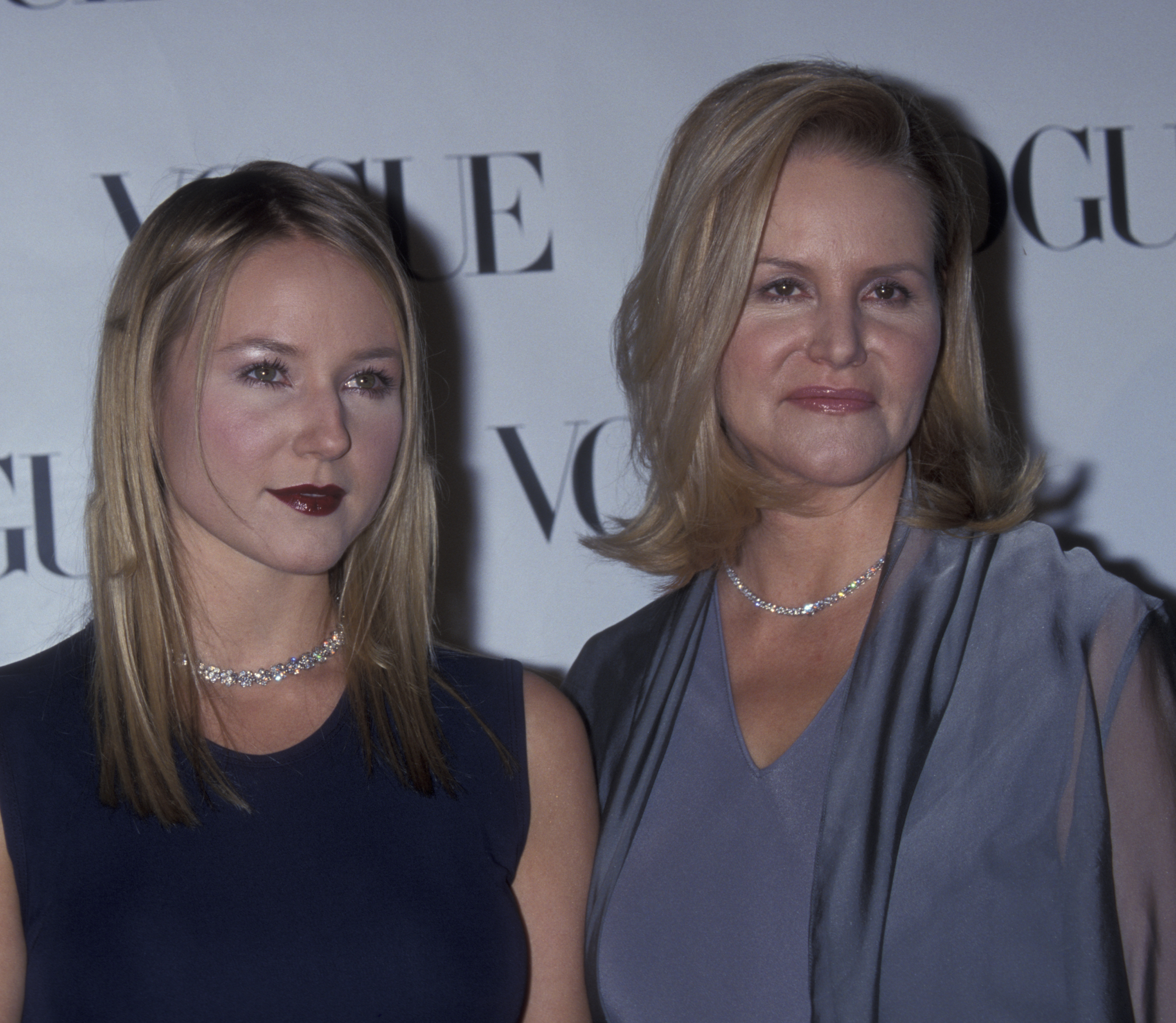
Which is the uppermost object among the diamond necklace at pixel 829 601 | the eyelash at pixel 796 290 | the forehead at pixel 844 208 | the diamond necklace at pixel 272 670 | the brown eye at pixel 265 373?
the forehead at pixel 844 208

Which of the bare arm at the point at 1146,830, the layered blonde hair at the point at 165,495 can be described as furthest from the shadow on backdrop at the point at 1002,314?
the layered blonde hair at the point at 165,495

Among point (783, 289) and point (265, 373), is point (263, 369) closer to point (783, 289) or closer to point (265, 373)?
point (265, 373)

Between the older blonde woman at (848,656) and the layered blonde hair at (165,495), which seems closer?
the older blonde woman at (848,656)

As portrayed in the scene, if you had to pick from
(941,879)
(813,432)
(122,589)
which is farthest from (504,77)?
(941,879)

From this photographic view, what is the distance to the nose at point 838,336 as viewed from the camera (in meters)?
1.74

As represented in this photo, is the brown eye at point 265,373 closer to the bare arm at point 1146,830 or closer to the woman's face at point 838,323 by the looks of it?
the woman's face at point 838,323

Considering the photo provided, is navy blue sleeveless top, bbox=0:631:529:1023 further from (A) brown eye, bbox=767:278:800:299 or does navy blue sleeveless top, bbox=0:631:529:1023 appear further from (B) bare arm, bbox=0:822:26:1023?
(A) brown eye, bbox=767:278:800:299

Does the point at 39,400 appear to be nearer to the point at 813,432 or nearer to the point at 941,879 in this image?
the point at 813,432

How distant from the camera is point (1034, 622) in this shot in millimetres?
1645

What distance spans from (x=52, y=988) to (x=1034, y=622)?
1.30 m

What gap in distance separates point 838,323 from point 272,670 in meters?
0.93

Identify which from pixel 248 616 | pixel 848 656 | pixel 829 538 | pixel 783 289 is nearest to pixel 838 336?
pixel 783 289

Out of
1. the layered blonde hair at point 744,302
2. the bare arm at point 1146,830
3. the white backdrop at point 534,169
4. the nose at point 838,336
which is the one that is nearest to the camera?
the bare arm at point 1146,830

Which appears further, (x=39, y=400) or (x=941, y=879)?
(x=39, y=400)
